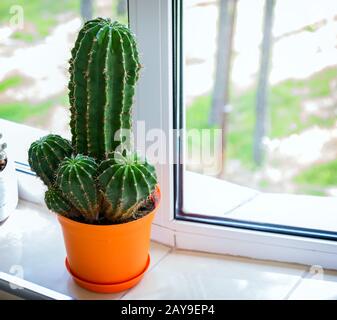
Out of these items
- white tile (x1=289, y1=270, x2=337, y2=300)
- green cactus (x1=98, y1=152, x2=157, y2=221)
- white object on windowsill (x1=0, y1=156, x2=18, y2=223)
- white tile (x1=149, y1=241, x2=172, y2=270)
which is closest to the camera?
green cactus (x1=98, y1=152, x2=157, y2=221)

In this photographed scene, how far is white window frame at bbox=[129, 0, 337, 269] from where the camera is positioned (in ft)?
3.40

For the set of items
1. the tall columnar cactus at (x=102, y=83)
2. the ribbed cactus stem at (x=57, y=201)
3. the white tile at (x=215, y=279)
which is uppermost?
the tall columnar cactus at (x=102, y=83)

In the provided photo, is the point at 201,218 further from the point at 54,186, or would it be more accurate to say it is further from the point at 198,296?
the point at 54,186

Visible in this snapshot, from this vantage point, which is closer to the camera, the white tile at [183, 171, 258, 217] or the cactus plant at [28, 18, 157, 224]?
the cactus plant at [28, 18, 157, 224]

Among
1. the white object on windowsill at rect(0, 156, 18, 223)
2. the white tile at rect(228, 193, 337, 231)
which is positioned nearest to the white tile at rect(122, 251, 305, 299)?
the white tile at rect(228, 193, 337, 231)

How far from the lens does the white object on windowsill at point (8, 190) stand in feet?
4.15

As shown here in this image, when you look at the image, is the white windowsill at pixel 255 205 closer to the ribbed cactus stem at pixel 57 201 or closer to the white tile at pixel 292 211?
the white tile at pixel 292 211

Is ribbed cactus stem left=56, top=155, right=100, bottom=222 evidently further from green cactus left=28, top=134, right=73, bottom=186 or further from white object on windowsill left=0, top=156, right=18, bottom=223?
white object on windowsill left=0, top=156, right=18, bottom=223

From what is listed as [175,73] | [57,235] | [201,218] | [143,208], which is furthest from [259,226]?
[57,235]

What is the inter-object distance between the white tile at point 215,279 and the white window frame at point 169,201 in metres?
0.03

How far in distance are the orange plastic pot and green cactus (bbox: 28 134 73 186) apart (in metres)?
0.08

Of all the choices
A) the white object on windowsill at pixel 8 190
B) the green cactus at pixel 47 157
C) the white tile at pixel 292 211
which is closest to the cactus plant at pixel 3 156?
the white object on windowsill at pixel 8 190
